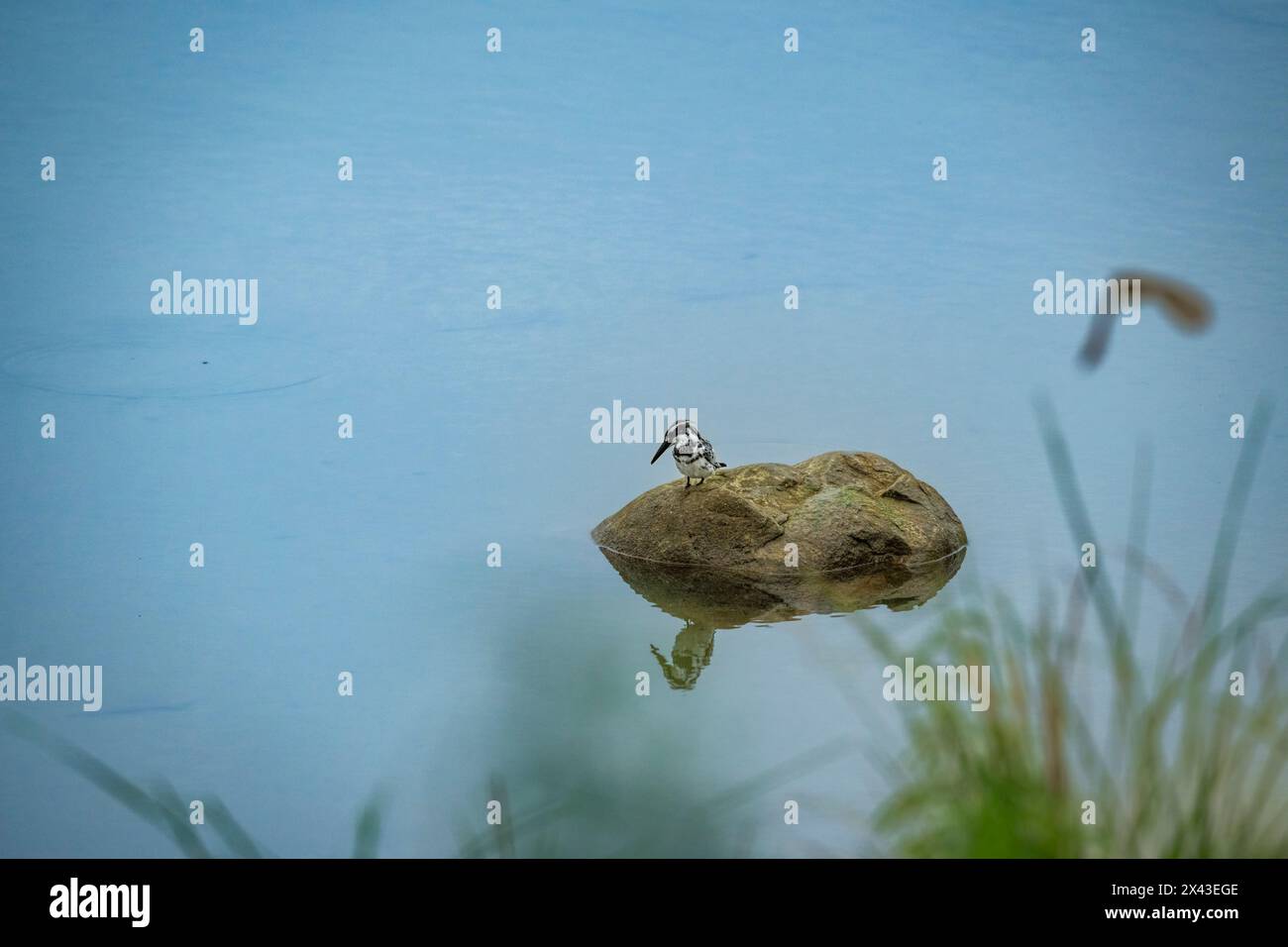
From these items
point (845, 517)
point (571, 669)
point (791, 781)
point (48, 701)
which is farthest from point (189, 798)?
point (845, 517)

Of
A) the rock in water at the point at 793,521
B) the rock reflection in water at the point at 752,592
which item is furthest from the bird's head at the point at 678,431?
the rock reflection in water at the point at 752,592

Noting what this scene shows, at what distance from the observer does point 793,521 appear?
518 centimetres

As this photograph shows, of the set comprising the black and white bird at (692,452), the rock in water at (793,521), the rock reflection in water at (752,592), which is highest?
the black and white bird at (692,452)

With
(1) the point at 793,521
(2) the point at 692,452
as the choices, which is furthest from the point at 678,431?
(1) the point at 793,521

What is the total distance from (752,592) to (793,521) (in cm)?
51

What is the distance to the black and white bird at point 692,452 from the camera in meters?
5.14

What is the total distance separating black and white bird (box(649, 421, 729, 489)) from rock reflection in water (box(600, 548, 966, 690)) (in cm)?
41

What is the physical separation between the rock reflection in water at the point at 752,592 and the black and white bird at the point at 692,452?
1.35 ft

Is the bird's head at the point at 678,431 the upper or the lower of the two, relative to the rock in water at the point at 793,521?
upper

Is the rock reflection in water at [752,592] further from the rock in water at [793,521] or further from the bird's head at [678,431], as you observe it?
the bird's head at [678,431]

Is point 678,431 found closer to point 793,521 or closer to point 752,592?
point 793,521
